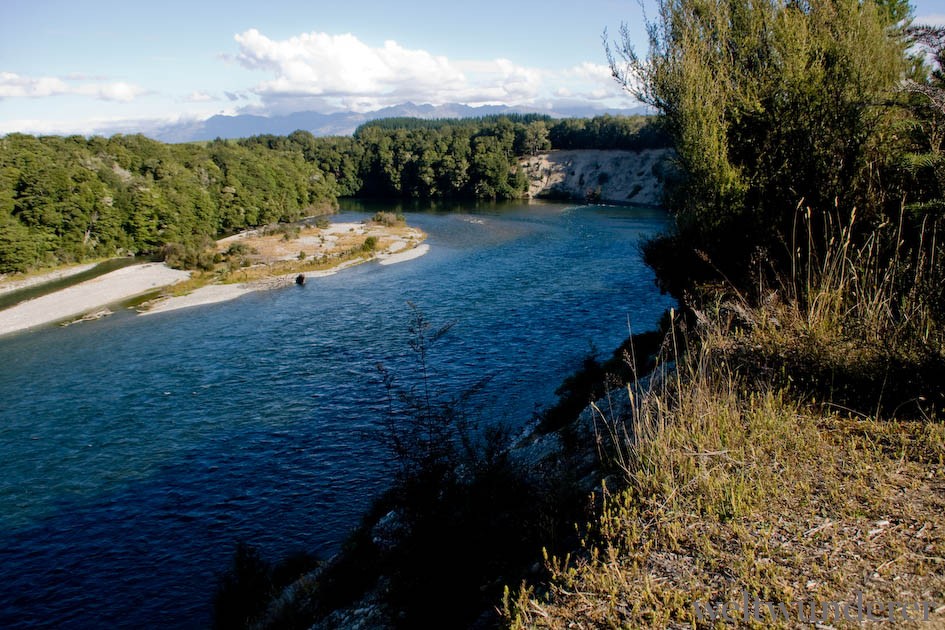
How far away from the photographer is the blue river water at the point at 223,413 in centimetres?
1886

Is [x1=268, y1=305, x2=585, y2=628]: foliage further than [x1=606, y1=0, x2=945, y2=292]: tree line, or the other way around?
[x1=606, y1=0, x2=945, y2=292]: tree line

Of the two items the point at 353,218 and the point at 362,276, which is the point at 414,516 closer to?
the point at 362,276

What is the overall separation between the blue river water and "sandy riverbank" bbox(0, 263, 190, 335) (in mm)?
4559

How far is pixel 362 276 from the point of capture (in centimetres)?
5841

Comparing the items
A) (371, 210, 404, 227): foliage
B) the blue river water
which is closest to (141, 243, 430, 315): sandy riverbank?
the blue river water

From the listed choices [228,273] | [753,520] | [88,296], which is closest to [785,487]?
[753,520]

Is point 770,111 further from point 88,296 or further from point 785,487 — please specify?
point 88,296

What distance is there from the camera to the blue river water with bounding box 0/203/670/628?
18859 millimetres

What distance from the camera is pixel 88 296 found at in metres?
52.9

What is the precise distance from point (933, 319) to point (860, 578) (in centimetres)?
535

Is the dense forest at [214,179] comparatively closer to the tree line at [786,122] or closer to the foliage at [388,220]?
the tree line at [786,122]

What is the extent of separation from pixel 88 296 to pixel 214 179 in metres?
49.0

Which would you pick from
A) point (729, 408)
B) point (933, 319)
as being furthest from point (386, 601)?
point (933, 319)

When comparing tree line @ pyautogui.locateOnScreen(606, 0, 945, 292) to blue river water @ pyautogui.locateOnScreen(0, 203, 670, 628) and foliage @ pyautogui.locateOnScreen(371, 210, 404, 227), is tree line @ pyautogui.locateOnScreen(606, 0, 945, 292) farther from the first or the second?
foliage @ pyautogui.locateOnScreen(371, 210, 404, 227)
